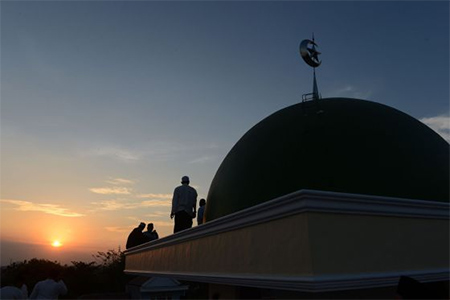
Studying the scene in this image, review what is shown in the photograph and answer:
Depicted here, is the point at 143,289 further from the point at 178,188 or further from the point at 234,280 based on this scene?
the point at 234,280

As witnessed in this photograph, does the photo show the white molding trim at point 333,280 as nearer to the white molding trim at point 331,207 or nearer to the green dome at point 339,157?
the white molding trim at point 331,207

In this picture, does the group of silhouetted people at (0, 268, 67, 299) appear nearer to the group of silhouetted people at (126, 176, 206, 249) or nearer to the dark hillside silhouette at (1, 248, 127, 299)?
the group of silhouetted people at (126, 176, 206, 249)

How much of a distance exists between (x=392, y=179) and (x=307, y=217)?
3.32 meters

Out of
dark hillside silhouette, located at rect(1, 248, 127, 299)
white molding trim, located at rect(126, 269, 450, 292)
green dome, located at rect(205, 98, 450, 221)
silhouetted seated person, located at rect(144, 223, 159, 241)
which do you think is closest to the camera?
white molding trim, located at rect(126, 269, 450, 292)

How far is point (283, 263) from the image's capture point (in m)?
6.02

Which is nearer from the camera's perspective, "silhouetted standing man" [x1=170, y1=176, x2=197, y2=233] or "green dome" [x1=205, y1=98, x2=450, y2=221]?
"green dome" [x1=205, y1=98, x2=450, y2=221]

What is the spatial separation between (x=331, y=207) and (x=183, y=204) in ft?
24.9

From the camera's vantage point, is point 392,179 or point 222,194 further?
point 222,194

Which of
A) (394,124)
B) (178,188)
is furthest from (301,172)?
(178,188)

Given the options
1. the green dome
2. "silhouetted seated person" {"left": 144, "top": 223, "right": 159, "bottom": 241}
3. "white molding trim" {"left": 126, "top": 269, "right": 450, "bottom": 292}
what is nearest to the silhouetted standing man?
the green dome

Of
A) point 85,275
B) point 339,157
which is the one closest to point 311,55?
point 339,157

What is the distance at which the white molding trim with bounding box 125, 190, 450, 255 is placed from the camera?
5.66m

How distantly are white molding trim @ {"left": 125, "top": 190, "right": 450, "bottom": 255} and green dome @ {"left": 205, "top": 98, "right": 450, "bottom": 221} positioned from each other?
91 centimetres

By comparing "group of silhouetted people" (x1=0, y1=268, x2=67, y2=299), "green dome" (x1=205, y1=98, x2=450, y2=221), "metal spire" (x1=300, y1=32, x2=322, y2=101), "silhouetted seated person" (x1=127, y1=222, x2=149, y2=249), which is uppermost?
"metal spire" (x1=300, y1=32, x2=322, y2=101)
